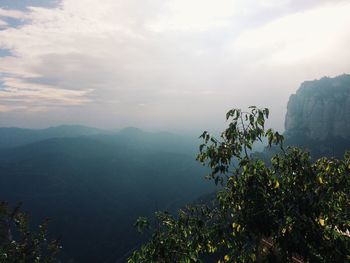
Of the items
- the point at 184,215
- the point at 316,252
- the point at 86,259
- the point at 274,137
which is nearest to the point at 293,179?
the point at 274,137

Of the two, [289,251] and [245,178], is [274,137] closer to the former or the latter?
[245,178]

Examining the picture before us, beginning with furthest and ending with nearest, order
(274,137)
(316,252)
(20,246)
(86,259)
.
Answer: (86,259)
(20,246)
(274,137)
(316,252)

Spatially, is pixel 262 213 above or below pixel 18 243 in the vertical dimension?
above

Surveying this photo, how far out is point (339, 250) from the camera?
28.9 feet

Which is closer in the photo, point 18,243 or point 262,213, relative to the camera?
point 262,213

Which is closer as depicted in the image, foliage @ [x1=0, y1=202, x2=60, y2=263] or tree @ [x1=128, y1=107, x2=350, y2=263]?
tree @ [x1=128, y1=107, x2=350, y2=263]

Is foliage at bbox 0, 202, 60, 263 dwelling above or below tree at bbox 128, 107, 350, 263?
below

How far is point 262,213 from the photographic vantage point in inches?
343

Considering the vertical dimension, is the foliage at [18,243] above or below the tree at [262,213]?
below

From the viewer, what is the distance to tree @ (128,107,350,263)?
8.76 metres

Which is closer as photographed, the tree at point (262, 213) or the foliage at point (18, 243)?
the tree at point (262, 213)

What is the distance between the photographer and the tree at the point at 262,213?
8.76m

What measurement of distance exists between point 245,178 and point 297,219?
1638mm

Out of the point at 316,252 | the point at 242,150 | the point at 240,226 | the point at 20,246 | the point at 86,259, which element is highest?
the point at 242,150
